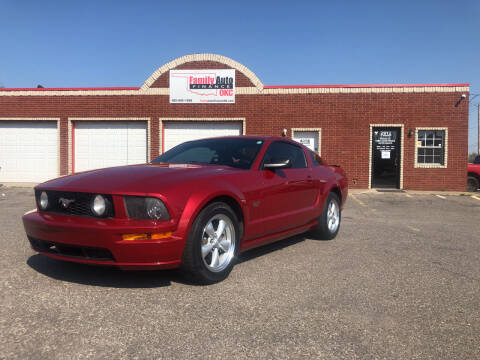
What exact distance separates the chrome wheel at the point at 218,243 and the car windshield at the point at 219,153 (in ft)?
2.55

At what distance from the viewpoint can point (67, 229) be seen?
3199 millimetres

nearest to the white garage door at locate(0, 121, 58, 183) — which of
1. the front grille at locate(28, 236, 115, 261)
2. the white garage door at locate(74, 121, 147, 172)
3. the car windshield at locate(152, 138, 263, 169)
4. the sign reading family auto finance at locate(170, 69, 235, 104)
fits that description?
the white garage door at locate(74, 121, 147, 172)

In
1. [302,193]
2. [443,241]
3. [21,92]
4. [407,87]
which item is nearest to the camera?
[302,193]

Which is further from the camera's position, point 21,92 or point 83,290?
point 21,92

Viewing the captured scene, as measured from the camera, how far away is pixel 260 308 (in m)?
3.03

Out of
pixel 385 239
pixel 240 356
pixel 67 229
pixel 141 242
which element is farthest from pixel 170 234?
pixel 385 239

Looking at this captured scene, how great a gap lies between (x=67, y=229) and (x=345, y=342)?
7.25ft

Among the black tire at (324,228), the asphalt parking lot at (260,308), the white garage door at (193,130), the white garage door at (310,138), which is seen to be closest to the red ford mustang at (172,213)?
the asphalt parking lot at (260,308)

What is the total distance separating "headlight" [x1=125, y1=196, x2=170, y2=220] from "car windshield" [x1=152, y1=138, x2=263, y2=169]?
1.30 metres

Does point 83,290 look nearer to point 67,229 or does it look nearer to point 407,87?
point 67,229

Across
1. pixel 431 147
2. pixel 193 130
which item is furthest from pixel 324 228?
pixel 431 147

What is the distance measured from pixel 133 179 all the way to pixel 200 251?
82 cm

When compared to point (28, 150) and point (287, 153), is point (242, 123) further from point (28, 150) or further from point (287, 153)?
point (287, 153)

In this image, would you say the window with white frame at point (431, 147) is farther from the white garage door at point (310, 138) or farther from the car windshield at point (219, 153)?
the car windshield at point (219, 153)
